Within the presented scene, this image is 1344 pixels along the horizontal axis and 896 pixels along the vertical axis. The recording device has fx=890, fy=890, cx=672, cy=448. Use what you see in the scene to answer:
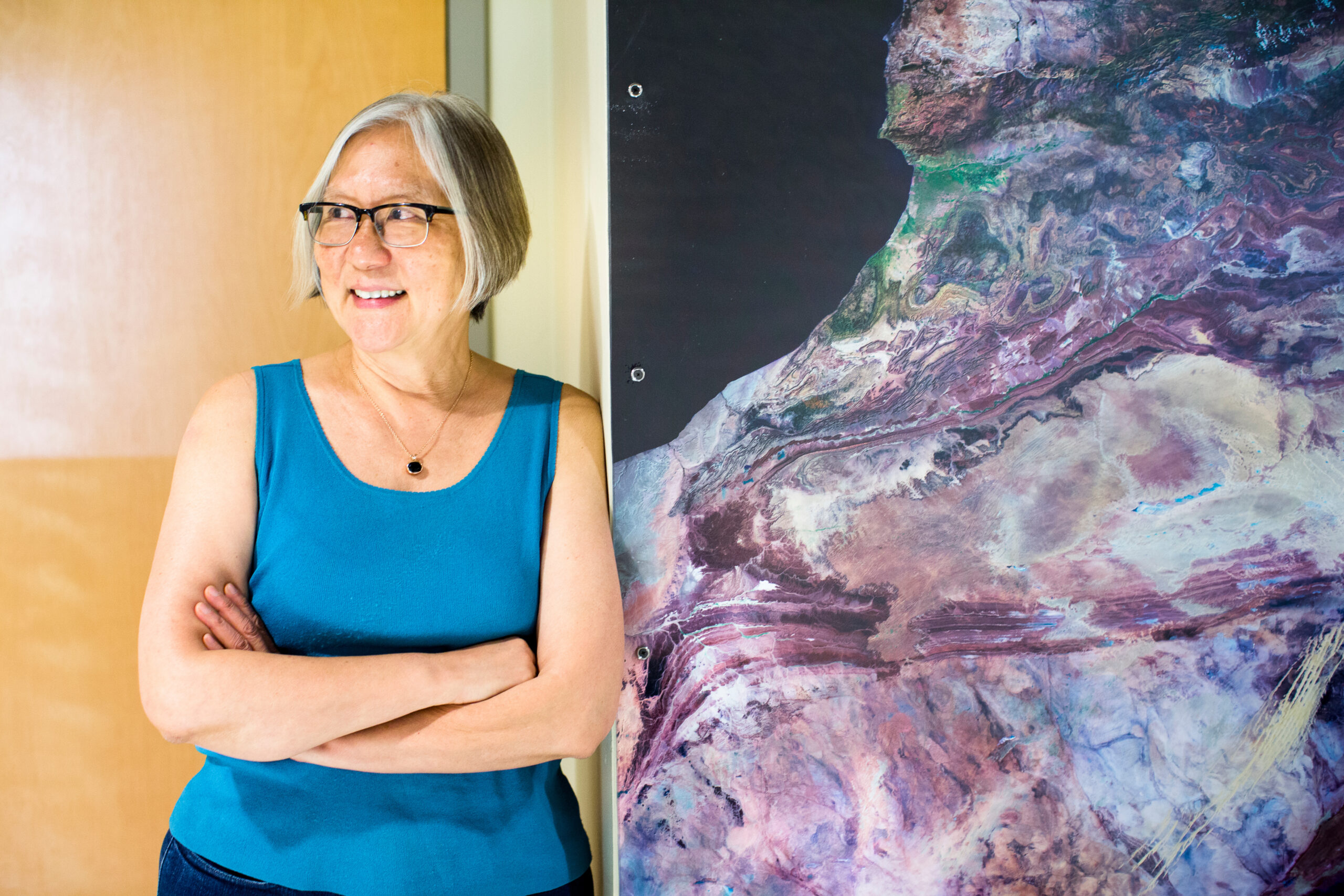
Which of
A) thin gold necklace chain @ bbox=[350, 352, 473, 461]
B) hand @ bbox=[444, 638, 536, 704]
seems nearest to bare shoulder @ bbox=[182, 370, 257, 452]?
thin gold necklace chain @ bbox=[350, 352, 473, 461]

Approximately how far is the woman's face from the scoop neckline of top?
0.10 metres

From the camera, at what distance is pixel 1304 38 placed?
4.17 feet

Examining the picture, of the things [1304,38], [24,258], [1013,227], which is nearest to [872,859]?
[1013,227]

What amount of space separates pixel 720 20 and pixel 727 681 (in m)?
0.89

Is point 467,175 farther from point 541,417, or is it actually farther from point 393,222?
point 541,417

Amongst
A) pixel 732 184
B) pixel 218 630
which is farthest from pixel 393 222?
pixel 218 630

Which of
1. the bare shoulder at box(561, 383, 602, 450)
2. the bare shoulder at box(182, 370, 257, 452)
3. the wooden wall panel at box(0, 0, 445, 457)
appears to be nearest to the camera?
the bare shoulder at box(182, 370, 257, 452)

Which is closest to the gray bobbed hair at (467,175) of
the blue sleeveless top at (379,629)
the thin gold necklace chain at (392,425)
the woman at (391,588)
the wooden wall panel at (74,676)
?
the woman at (391,588)

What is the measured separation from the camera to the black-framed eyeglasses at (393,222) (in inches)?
46.5

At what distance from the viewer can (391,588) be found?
115 cm

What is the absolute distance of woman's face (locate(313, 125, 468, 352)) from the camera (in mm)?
1180

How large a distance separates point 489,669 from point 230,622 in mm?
319

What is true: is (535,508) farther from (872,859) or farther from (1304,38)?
(1304,38)

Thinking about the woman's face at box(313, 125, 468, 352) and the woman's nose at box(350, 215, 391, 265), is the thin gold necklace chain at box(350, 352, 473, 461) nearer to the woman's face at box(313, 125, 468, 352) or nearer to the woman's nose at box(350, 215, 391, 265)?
the woman's face at box(313, 125, 468, 352)
